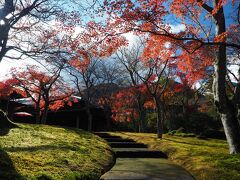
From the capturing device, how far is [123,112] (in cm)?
3222

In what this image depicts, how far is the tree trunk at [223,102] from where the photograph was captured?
28.7 ft

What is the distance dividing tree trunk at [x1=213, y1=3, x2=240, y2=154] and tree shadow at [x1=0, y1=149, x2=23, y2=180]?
23.5 feet

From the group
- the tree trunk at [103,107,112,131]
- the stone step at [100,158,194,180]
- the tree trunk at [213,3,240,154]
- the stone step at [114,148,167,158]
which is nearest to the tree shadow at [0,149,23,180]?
the stone step at [100,158,194,180]

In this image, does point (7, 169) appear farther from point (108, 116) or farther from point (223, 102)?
point (108, 116)

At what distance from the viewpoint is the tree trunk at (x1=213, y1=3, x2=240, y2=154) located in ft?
28.7

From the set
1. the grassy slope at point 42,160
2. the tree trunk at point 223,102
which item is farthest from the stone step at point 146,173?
the tree trunk at point 223,102

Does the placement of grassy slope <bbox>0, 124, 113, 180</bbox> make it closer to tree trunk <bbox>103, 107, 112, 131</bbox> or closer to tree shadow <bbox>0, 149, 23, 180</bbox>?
tree shadow <bbox>0, 149, 23, 180</bbox>

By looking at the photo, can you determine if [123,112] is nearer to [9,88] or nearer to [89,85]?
[89,85]

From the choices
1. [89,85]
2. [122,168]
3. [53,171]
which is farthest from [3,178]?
[89,85]

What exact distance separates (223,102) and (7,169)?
735cm

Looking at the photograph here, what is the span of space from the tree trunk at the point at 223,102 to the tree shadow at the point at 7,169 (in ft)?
23.5

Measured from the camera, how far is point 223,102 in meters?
8.97

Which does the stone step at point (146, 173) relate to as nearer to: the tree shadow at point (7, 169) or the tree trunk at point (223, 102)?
the tree shadow at point (7, 169)

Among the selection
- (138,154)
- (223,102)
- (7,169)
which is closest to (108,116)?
(138,154)
